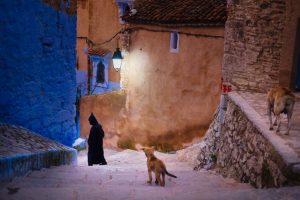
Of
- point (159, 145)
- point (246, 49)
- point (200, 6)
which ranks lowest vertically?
point (159, 145)

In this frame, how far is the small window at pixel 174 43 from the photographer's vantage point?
43.9 ft

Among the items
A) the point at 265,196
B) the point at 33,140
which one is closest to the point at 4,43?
the point at 33,140

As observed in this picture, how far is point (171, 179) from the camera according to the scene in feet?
20.4

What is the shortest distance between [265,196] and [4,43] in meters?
4.80

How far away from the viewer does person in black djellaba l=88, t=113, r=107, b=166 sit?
332 inches

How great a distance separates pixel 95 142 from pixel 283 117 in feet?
13.3

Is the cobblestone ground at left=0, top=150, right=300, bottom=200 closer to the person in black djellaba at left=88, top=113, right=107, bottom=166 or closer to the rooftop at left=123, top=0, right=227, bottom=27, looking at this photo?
the person in black djellaba at left=88, top=113, right=107, bottom=166

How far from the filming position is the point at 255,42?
935 cm

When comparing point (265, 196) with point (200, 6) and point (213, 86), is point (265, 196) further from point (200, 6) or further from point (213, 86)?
point (200, 6)

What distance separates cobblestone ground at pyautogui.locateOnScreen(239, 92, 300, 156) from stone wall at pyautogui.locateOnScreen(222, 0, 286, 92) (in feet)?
1.70

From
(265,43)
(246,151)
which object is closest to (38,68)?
(246,151)

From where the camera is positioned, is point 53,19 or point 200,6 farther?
point 200,6

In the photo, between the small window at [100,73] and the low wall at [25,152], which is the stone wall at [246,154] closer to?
the low wall at [25,152]

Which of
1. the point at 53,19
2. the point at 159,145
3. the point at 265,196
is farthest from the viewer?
the point at 159,145
